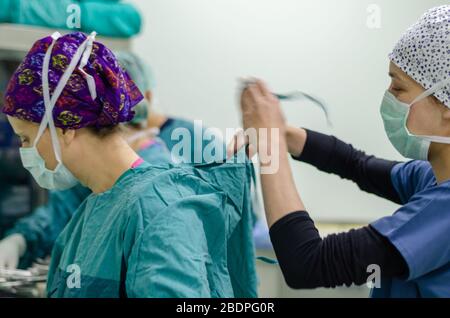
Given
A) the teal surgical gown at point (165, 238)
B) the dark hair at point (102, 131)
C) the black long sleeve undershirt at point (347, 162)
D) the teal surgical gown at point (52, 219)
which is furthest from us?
the teal surgical gown at point (52, 219)

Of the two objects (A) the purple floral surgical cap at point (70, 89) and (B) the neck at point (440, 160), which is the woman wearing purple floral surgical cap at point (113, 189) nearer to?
(A) the purple floral surgical cap at point (70, 89)

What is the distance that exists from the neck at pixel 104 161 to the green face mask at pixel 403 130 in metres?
0.49

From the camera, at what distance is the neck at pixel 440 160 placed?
3.38ft

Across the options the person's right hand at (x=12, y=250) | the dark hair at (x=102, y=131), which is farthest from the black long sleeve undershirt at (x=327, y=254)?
the person's right hand at (x=12, y=250)

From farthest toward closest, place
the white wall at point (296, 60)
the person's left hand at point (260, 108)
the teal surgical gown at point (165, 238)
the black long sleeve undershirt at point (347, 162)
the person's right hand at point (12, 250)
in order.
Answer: the person's right hand at point (12, 250), the white wall at point (296, 60), the black long sleeve undershirt at point (347, 162), the person's left hand at point (260, 108), the teal surgical gown at point (165, 238)

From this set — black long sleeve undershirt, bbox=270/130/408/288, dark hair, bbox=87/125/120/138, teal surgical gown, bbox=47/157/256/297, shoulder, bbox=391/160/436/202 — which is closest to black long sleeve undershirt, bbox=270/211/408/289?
black long sleeve undershirt, bbox=270/130/408/288

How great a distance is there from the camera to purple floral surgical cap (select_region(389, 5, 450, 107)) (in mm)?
1009

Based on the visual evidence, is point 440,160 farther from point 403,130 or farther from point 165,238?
point 165,238

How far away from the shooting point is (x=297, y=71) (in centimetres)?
209

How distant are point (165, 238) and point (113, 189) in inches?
9.2

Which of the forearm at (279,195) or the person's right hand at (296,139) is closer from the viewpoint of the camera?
the forearm at (279,195)

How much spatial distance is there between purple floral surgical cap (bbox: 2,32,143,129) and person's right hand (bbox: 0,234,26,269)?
71 centimetres
